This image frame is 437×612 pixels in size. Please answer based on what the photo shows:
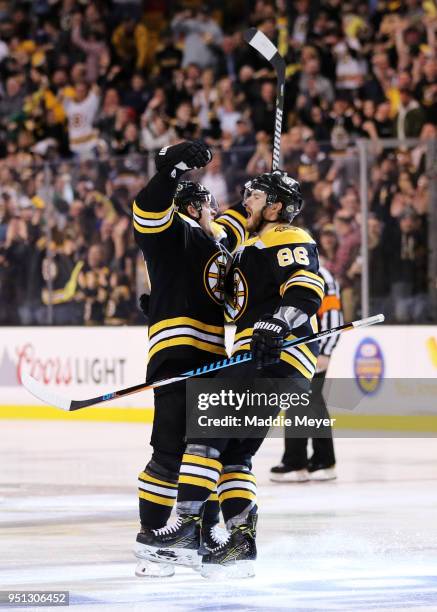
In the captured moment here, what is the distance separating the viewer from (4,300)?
12.3m

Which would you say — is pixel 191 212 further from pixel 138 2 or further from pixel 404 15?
pixel 138 2

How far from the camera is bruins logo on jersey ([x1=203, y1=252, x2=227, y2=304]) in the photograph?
554 centimetres

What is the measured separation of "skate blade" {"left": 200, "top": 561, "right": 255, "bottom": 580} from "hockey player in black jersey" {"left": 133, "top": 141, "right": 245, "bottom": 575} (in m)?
0.07

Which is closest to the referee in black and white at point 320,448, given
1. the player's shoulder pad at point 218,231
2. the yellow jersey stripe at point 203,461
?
the player's shoulder pad at point 218,231

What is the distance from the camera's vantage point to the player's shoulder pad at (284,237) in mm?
5418

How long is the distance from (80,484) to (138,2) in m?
9.74

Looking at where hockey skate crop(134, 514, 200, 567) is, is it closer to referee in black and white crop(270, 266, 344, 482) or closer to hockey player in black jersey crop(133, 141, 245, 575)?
hockey player in black jersey crop(133, 141, 245, 575)

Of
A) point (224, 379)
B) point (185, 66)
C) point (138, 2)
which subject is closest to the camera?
point (224, 379)

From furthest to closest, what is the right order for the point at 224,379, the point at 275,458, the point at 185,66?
the point at 185,66 → the point at 275,458 → the point at 224,379

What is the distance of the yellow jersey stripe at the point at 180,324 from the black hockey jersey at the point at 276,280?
0.11 meters

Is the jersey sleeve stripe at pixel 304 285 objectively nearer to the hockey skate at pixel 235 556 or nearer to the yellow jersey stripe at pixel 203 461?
the yellow jersey stripe at pixel 203 461

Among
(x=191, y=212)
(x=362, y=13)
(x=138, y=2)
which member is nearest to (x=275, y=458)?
(x=191, y=212)

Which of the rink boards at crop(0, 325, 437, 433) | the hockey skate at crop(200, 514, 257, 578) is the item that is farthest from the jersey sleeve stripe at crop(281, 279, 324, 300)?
the rink boards at crop(0, 325, 437, 433)

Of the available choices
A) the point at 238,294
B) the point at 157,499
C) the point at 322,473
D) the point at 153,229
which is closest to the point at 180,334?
the point at 238,294
